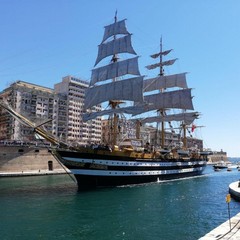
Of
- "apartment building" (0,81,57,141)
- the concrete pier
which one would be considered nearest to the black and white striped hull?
the concrete pier

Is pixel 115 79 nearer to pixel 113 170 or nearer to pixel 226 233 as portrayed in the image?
pixel 113 170

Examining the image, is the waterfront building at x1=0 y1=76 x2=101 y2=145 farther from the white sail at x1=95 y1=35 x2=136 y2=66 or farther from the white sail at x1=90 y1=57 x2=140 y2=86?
the white sail at x1=90 y1=57 x2=140 y2=86

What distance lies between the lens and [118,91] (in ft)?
185

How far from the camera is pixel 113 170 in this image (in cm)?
4359

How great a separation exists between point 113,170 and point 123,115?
595 inches

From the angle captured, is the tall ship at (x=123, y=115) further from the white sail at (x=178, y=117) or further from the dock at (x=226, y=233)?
the dock at (x=226, y=233)

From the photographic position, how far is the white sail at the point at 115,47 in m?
58.5

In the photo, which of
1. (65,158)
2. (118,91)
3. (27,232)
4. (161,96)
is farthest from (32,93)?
(27,232)

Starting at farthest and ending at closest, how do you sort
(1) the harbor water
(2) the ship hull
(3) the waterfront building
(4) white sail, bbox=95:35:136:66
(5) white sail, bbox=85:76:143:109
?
(3) the waterfront building, (4) white sail, bbox=95:35:136:66, (5) white sail, bbox=85:76:143:109, (2) the ship hull, (1) the harbor water

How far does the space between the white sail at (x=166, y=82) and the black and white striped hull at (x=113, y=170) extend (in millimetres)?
25470

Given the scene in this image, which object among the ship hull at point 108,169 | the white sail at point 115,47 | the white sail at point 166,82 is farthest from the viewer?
the white sail at point 166,82

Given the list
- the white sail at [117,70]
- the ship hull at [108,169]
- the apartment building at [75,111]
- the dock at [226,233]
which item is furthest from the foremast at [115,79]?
the apartment building at [75,111]

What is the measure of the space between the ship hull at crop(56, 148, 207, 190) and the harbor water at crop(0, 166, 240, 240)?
192 inches

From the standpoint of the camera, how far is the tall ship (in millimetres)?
41719
